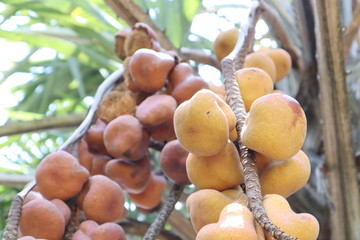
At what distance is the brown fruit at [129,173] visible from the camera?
71cm

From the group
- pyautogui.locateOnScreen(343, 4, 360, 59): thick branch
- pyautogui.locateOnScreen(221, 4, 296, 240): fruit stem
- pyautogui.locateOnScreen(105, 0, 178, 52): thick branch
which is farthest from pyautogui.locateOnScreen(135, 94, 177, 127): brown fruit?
pyautogui.locateOnScreen(343, 4, 360, 59): thick branch

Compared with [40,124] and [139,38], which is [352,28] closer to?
[139,38]

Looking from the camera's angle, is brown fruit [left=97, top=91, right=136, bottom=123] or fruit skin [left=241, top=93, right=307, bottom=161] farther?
brown fruit [left=97, top=91, right=136, bottom=123]

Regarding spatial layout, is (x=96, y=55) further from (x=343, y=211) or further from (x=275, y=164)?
(x=275, y=164)

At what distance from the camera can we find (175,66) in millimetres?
762

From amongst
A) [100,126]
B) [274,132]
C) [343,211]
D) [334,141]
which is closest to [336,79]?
[334,141]

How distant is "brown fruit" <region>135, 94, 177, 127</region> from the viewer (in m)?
0.68

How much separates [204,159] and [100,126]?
0.94 ft

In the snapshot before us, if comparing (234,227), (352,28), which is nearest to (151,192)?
(234,227)

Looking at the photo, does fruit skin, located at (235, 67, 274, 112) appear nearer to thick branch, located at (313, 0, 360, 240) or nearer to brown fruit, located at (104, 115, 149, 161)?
brown fruit, located at (104, 115, 149, 161)

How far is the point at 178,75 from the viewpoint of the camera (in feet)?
2.43

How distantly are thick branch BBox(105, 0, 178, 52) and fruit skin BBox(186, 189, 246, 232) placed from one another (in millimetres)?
576

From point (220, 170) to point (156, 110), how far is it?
0.22 meters

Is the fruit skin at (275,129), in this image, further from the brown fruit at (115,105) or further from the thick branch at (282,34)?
the thick branch at (282,34)
